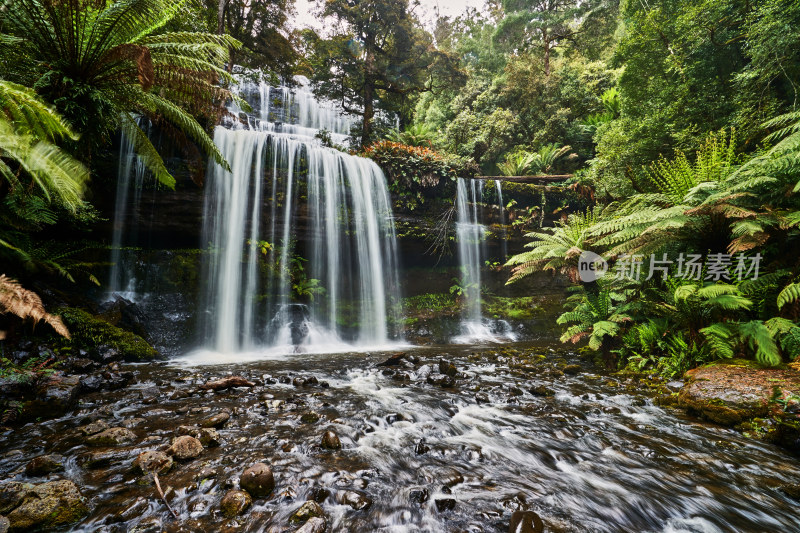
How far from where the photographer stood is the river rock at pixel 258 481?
1.76 meters

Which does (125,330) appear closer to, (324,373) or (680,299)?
(324,373)

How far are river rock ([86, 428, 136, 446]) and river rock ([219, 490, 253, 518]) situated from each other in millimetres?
1207

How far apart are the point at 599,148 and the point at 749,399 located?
7.56 meters

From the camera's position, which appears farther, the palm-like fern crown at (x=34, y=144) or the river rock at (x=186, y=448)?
the palm-like fern crown at (x=34, y=144)

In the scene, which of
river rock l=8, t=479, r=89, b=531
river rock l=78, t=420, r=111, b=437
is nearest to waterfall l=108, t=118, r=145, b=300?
river rock l=78, t=420, r=111, b=437

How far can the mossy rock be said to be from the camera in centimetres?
490

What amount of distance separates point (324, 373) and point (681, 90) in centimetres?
900

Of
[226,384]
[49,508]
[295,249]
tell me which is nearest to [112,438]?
[49,508]

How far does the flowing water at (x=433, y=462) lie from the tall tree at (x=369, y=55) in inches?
413

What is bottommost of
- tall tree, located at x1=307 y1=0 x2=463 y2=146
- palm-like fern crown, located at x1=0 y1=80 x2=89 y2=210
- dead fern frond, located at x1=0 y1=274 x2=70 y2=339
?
dead fern frond, located at x1=0 y1=274 x2=70 y2=339

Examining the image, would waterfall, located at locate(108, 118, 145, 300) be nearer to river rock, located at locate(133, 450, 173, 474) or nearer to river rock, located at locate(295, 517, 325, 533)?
river rock, located at locate(133, 450, 173, 474)

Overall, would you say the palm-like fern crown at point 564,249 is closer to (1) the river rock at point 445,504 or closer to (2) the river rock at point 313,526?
(1) the river rock at point 445,504

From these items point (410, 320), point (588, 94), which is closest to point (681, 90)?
point (588, 94)

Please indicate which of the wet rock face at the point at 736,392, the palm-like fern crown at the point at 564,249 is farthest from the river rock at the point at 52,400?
the palm-like fern crown at the point at 564,249
